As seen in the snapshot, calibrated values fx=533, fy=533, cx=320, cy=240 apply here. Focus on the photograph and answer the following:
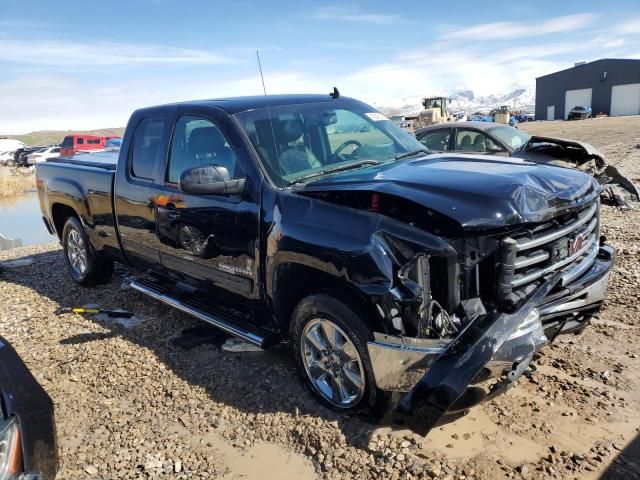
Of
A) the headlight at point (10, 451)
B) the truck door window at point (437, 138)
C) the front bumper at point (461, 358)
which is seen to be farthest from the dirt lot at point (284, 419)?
the truck door window at point (437, 138)

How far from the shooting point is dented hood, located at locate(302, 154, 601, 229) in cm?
278

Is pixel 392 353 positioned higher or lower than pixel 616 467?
higher

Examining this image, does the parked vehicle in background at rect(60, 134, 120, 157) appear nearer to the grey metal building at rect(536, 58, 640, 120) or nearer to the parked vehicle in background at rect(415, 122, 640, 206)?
the parked vehicle in background at rect(415, 122, 640, 206)

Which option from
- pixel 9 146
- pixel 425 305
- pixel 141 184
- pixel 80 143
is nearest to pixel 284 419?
pixel 425 305

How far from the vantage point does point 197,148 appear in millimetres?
4285

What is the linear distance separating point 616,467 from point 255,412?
2.11 m

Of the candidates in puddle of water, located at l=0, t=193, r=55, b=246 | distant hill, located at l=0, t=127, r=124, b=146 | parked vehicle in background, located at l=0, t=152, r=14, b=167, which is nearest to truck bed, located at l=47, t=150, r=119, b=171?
puddle of water, located at l=0, t=193, r=55, b=246

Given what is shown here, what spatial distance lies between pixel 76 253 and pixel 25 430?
15.8 feet

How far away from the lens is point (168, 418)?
3549 mm

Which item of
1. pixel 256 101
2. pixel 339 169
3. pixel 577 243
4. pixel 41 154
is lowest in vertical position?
pixel 41 154

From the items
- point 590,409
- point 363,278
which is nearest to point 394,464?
point 363,278

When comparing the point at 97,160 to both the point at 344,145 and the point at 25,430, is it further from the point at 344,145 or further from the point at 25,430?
the point at 25,430

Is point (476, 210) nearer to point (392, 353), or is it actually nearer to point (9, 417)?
point (392, 353)

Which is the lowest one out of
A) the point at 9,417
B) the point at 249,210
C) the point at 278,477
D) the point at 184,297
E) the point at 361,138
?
the point at 278,477
